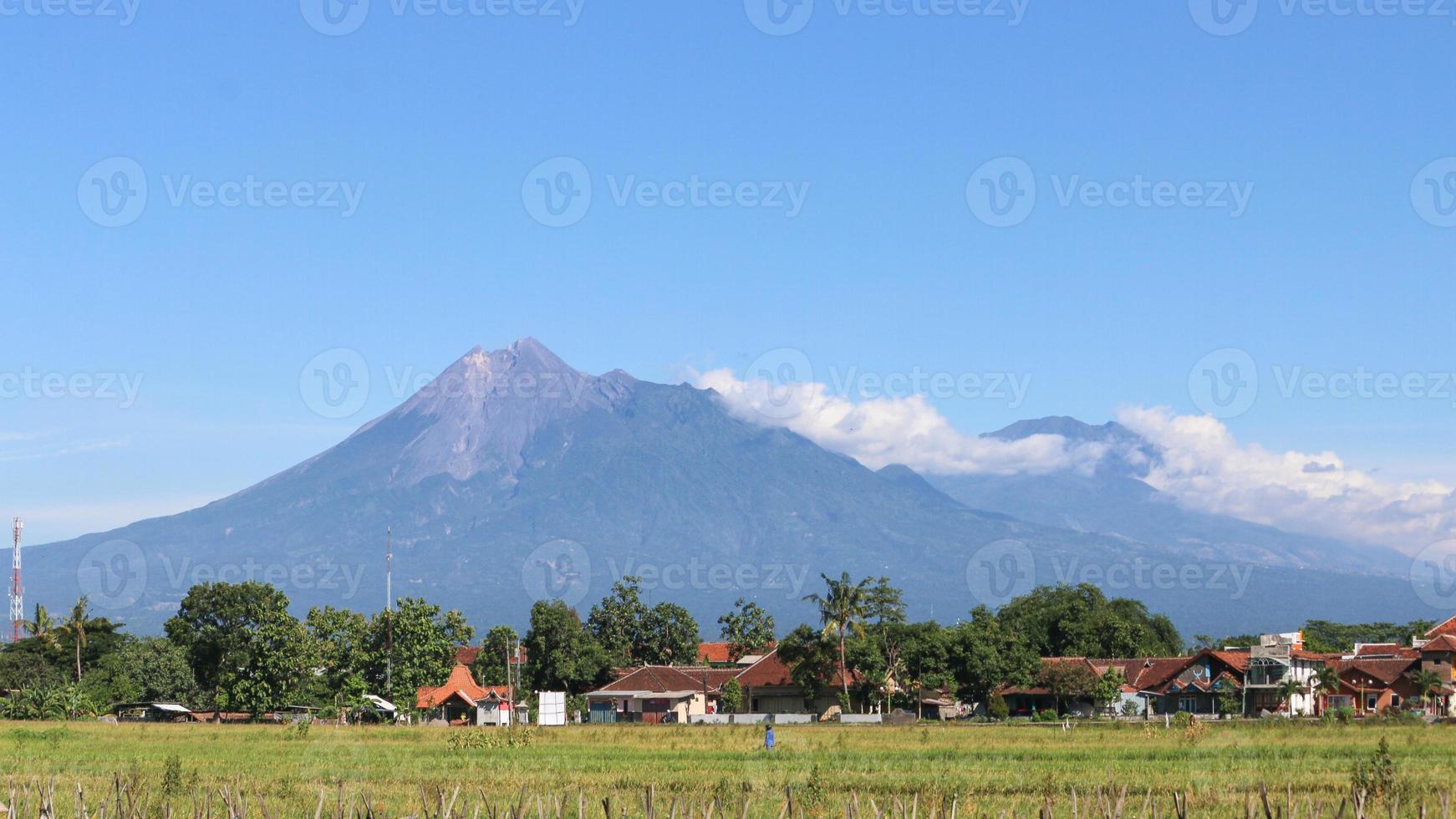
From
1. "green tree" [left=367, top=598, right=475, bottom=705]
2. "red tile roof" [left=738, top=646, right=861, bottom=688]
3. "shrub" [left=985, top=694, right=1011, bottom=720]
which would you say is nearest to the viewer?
"shrub" [left=985, top=694, right=1011, bottom=720]

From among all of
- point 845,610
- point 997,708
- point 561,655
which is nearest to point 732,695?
point 845,610

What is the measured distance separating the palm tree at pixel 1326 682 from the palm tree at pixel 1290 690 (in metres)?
0.92

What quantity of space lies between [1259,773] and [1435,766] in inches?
172

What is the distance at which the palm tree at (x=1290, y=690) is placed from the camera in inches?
3009

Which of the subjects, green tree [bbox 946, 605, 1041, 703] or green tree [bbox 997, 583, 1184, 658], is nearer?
green tree [bbox 946, 605, 1041, 703]

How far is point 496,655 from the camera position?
96.6 meters

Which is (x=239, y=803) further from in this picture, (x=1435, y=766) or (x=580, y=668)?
(x=580, y=668)

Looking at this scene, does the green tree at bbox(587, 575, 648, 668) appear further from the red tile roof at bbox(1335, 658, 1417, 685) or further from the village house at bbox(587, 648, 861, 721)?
the red tile roof at bbox(1335, 658, 1417, 685)

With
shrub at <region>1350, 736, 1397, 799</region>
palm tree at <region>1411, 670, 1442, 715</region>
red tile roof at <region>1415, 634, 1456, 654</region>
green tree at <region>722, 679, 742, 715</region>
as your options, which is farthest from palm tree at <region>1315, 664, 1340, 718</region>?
shrub at <region>1350, 736, 1397, 799</region>

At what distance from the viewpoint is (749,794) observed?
86.2ft

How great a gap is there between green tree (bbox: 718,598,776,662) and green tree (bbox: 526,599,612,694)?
1790 centimetres

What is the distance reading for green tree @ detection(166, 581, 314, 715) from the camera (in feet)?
253

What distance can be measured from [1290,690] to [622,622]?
46422mm

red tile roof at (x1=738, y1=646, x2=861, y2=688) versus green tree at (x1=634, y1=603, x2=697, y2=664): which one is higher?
green tree at (x1=634, y1=603, x2=697, y2=664)
